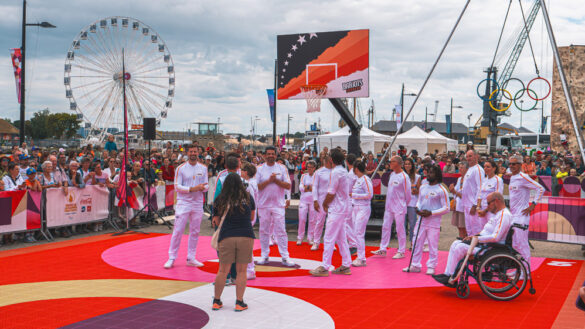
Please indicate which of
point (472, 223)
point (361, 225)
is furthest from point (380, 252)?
point (472, 223)

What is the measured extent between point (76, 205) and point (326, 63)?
10.9 m

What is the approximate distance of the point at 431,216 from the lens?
8.58 m

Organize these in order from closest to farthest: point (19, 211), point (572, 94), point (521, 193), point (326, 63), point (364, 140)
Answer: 1. point (521, 193)
2. point (19, 211)
3. point (326, 63)
4. point (364, 140)
5. point (572, 94)

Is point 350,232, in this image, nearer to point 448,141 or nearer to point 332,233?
point 332,233

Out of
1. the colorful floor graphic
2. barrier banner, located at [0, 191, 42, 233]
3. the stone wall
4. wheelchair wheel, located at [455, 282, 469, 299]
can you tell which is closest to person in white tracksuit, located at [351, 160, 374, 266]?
the colorful floor graphic

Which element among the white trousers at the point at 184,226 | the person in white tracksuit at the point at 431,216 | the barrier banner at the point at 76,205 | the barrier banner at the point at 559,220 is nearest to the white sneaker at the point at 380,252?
the person in white tracksuit at the point at 431,216

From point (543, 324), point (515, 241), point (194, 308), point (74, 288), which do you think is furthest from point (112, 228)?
point (543, 324)

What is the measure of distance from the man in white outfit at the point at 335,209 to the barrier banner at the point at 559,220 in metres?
5.03

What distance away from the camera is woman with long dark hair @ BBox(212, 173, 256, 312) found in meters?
6.24

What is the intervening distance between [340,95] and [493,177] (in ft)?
35.3

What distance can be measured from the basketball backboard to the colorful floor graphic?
1078 cm

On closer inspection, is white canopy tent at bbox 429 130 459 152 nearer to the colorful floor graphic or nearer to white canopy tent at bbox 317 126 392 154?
white canopy tent at bbox 317 126 392 154

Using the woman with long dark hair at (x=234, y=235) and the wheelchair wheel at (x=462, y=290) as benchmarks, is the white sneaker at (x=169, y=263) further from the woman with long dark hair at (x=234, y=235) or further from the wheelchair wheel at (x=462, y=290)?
the wheelchair wheel at (x=462, y=290)

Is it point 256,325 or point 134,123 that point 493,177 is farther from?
point 134,123
